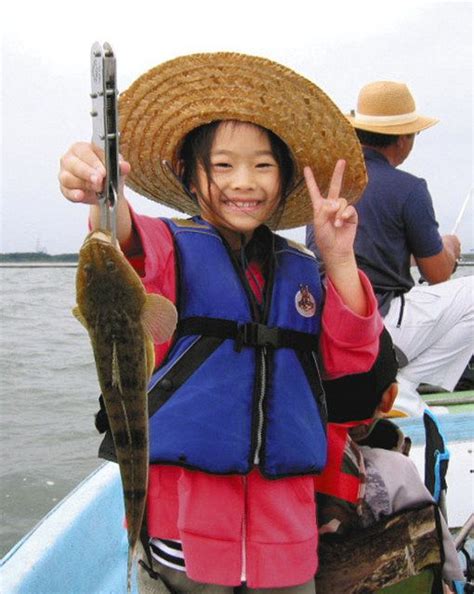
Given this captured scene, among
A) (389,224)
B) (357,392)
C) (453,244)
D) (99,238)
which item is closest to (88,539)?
(357,392)

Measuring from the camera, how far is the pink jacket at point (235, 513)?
2201mm

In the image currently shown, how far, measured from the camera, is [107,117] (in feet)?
4.77

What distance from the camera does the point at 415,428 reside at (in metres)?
4.39

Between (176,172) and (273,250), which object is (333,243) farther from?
(176,172)

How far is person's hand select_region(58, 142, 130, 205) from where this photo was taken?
5.45 ft

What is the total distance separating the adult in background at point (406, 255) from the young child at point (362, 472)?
2091 mm

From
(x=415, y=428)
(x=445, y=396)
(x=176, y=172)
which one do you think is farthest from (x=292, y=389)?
(x=445, y=396)

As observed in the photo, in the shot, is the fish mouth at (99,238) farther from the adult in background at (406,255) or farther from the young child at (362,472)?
the adult in background at (406,255)

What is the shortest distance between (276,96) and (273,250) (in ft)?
1.72

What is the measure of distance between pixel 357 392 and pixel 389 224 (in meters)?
2.49

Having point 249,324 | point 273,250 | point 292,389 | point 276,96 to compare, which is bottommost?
point 292,389

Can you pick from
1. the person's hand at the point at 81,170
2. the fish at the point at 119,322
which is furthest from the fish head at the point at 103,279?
the person's hand at the point at 81,170

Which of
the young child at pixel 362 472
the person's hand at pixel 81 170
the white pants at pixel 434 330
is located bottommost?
the white pants at pixel 434 330

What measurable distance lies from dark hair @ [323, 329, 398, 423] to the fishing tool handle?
1376mm
